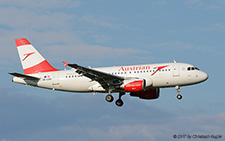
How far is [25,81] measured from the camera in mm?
51906

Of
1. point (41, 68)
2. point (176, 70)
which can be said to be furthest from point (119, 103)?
point (41, 68)

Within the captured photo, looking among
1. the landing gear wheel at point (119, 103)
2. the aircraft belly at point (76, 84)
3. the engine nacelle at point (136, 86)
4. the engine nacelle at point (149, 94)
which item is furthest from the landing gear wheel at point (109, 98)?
the engine nacelle at point (149, 94)

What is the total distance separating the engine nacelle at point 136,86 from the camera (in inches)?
1838

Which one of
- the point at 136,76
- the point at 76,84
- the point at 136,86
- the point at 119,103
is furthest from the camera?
the point at 119,103

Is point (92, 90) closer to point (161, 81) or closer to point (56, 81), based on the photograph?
point (56, 81)

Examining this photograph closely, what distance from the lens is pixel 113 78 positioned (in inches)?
1890

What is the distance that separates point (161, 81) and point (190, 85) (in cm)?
368

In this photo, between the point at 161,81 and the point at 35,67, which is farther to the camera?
the point at 35,67

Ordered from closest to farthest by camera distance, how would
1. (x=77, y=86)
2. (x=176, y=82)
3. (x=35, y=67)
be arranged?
1. (x=176, y=82)
2. (x=77, y=86)
3. (x=35, y=67)

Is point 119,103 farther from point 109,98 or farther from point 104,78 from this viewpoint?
point 104,78

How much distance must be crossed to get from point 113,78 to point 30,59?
44.2 ft

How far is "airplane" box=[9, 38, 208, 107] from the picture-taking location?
47.3 m

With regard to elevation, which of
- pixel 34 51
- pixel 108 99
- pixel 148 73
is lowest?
pixel 108 99

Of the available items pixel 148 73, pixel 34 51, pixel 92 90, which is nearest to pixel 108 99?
pixel 92 90
